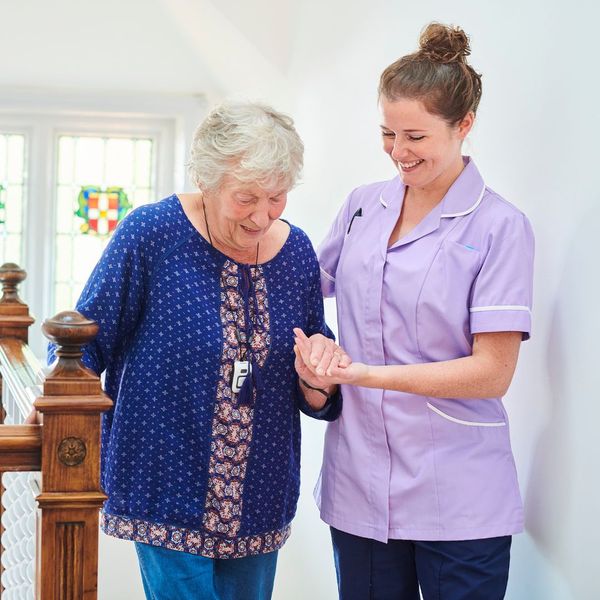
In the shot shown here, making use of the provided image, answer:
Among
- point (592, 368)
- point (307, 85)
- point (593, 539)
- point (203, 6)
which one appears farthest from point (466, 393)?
point (203, 6)

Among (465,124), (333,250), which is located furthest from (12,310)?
(465,124)

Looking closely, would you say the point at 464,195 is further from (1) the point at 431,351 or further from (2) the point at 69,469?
(2) the point at 69,469

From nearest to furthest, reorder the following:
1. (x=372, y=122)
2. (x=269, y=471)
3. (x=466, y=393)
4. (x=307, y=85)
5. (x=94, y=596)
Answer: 1. (x=94, y=596)
2. (x=466, y=393)
3. (x=269, y=471)
4. (x=372, y=122)
5. (x=307, y=85)

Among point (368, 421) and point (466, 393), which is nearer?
point (466, 393)

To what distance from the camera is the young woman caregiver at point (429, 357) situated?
2174mm

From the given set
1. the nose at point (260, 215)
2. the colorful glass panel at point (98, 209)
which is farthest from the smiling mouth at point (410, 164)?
the colorful glass panel at point (98, 209)

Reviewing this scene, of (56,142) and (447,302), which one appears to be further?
(56,142)

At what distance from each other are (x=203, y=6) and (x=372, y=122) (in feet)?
5.40

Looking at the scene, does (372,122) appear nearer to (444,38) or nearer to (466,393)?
(444,38)

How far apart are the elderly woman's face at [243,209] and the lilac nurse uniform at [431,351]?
11.0 inches

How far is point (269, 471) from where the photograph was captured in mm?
2324

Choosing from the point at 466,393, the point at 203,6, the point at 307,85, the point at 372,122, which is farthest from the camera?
the point at 203,6

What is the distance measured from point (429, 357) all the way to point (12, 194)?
4549 millimetres

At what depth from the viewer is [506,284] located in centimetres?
214
